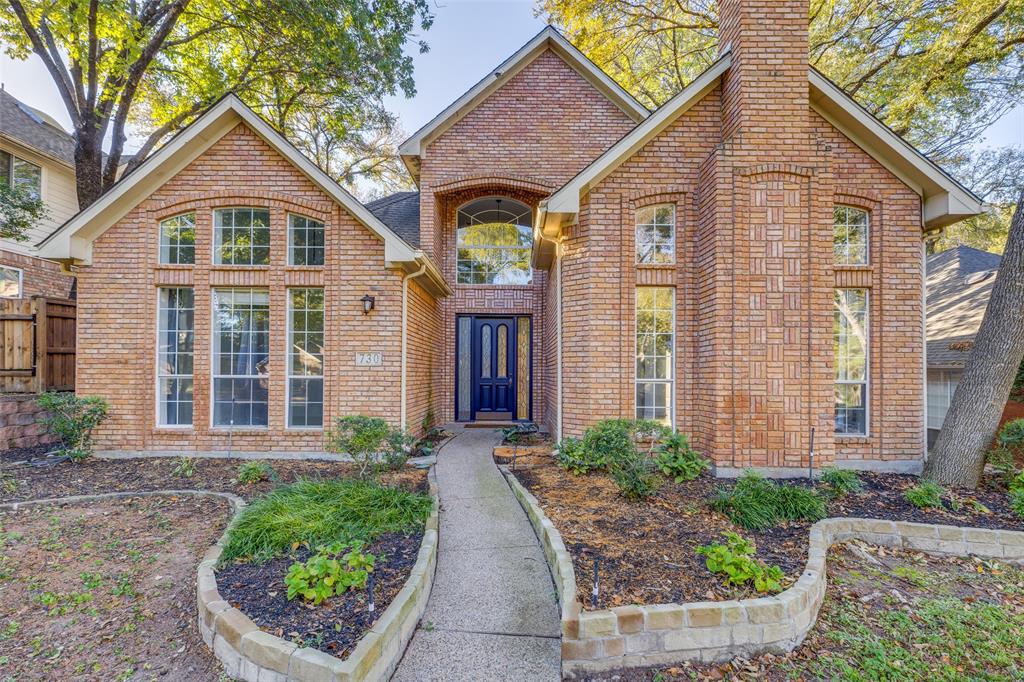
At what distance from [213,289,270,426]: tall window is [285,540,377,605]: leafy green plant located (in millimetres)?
4537

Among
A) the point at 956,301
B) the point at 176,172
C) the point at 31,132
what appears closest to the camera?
the point at 176,172

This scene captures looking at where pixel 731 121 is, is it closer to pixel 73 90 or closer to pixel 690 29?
pixel 690 29

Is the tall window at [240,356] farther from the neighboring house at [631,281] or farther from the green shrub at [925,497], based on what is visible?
the green shrub at [925,497]

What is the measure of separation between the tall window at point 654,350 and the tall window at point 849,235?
248 centimetres

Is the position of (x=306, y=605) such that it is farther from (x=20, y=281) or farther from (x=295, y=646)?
(x=20, y=281)

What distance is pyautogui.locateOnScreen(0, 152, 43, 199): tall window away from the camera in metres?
10.9

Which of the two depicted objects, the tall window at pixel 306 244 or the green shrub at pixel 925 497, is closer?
the green shrub at pixel 925 497

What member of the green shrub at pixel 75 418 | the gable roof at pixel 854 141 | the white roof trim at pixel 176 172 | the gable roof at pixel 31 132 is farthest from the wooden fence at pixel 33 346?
the gable roof at pixel 854 141

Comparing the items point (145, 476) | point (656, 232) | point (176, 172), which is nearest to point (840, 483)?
point (656, 232)

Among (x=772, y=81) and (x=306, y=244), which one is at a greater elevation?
→ (x=772, y=81)

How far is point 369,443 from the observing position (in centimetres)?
531

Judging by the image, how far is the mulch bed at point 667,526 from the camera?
317cm

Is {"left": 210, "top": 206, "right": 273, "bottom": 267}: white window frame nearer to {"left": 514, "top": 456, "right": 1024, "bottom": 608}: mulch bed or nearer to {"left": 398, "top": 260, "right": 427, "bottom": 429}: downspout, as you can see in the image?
{"left": 398, "top": 260, "right": 427, "bottom": 429}: downspout

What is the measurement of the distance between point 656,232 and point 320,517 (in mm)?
5688
